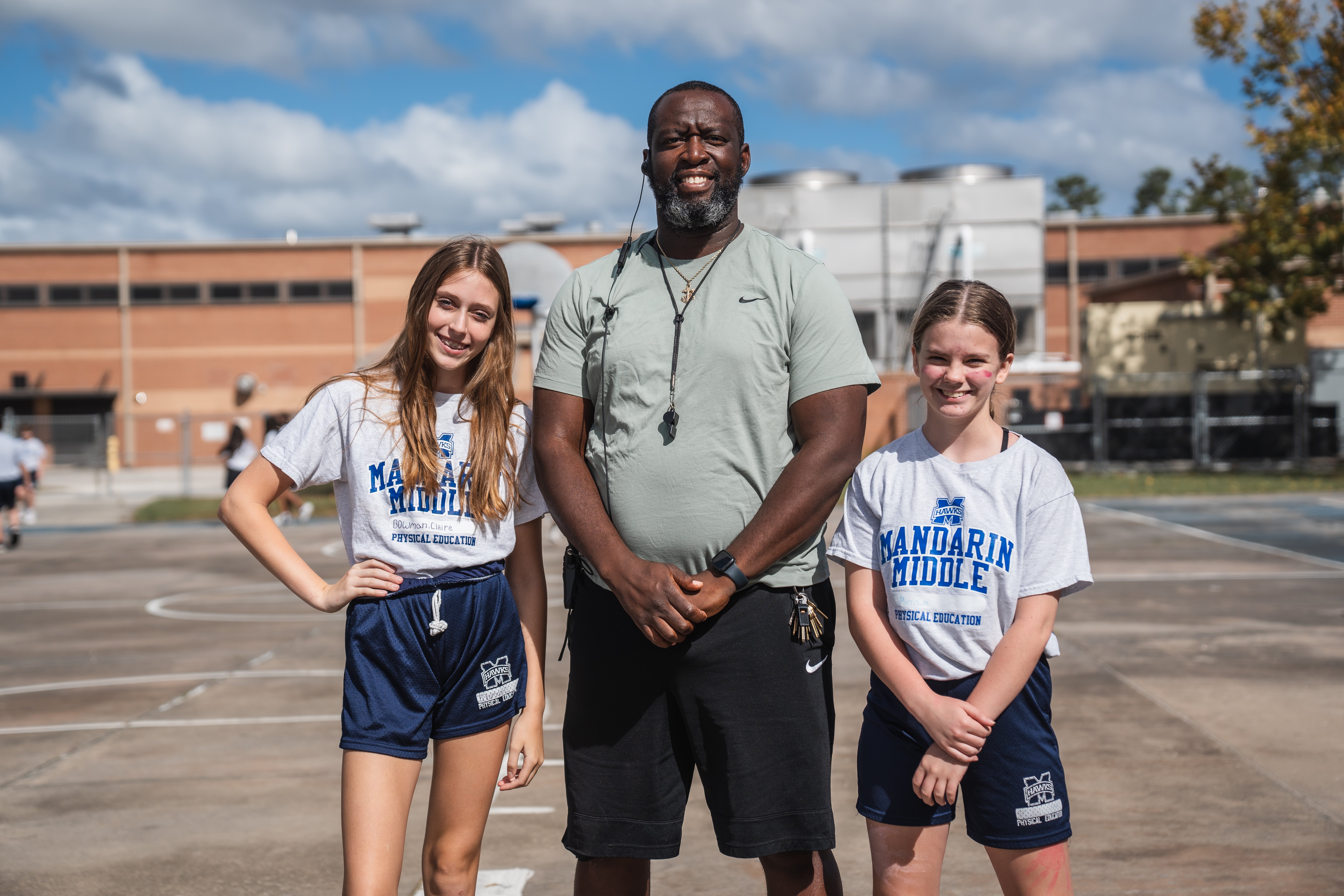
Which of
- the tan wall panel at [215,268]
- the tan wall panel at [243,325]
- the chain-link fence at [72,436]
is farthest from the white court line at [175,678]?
the tan wall panel at [215,268]

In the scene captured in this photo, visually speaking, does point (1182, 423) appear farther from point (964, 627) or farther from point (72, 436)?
point (72, 436)

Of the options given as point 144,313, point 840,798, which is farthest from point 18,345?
point 840,798

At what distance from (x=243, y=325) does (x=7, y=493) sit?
31008 millimetres

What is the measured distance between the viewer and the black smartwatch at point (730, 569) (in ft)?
8.63

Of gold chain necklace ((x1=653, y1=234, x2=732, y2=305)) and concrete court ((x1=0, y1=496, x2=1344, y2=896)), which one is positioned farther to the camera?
concrete court ((x1=0, y1=496, x2=1344, y2=896))

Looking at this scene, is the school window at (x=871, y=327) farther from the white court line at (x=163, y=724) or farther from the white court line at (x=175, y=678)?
the white court line at (x=163, y=724)

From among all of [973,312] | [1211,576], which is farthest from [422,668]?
[1211,576]

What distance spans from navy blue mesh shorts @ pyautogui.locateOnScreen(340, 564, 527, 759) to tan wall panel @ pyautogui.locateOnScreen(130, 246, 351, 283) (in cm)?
4502

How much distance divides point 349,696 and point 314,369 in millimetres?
44865

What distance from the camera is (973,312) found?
280 centimetres

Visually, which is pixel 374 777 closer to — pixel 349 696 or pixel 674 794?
pixel 349 696

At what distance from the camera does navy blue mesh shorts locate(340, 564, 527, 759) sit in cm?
283

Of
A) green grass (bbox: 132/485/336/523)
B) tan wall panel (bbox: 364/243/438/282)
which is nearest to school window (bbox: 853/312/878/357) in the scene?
green grass (bbox: 132/485/336/523)

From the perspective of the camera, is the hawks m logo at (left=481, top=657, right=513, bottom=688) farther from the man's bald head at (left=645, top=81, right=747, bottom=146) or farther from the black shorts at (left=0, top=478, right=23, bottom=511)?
the black shorts at (left=0, top=478, right=23, bottom=511)
